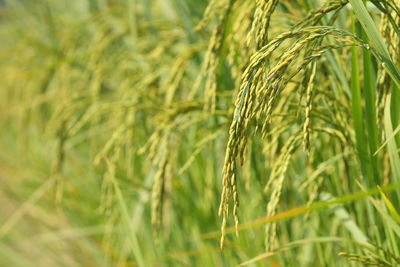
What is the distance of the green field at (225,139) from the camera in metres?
1.08

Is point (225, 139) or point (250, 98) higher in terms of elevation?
point (250, 98)

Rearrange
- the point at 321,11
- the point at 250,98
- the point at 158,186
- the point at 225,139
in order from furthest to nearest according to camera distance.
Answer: the point at 225,139
the point at 158,186
the point at 321,11
the point at 250,98

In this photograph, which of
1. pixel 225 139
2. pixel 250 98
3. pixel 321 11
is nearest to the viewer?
pixel 250 98

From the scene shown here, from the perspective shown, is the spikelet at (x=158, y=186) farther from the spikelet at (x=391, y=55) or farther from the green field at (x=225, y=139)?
the spikelet at (x=391, y=55)

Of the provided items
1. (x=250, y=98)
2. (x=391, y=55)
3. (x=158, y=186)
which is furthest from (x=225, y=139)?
(x=250, y=98)

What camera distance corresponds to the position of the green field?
1076mm

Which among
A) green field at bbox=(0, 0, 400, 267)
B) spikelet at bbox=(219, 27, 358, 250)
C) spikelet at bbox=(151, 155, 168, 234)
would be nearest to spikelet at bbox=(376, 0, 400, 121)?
green field at bbox=(0, 0, 400, 267)

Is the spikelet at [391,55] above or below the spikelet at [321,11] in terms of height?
below

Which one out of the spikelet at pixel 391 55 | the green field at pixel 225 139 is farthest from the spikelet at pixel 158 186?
the spikelet at pixel 391 55

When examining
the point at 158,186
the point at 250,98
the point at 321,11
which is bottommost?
the point at 158,186

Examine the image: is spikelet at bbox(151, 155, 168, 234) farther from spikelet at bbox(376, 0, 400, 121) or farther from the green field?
spikelet at bbox(376, 0, 400, 121)

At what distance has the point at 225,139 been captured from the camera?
1974 mm

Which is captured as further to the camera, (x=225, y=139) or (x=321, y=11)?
(x=225, y=139)

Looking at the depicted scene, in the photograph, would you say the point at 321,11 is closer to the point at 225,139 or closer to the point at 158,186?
the point at 158,186
